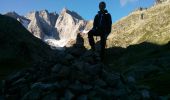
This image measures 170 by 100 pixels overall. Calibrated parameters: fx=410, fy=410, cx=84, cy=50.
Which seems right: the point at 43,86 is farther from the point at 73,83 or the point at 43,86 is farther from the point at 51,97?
the point at 73,83

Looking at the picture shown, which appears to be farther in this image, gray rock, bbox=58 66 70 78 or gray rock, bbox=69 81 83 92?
gray rock, bbox=58 66 70 78

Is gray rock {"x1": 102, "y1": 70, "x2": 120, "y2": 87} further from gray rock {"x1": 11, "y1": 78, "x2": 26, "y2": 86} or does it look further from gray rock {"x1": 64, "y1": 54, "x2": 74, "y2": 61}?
gray rock {"x1": 11, "y1": 78, "x2": 26, "y2": 86}

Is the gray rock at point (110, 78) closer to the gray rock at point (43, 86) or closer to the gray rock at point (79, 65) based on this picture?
the gray rock at point (79, 65)

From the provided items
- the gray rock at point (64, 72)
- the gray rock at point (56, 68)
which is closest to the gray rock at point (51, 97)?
the gray rock at point (64, 72)

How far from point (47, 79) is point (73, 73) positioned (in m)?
2.02

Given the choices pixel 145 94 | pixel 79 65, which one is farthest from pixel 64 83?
pixel 145 94

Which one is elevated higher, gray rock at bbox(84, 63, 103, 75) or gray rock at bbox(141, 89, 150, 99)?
gray rock at bbox(84, 63, 103, 75)

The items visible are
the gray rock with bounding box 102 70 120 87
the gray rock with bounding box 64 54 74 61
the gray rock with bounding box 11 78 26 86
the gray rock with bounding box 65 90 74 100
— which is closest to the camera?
the gray rock with bounding box 65 90 74 100

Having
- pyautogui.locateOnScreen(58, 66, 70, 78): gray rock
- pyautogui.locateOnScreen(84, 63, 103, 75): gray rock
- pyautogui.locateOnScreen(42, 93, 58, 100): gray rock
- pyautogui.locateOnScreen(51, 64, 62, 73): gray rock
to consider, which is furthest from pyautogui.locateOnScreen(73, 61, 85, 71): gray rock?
pyautogui.locateOnScreen(42, 93, 58, 100): gray rock

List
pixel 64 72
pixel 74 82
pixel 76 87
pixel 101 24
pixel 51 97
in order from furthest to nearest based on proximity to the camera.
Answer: pixel 101 24
pixel 64 72
pixel 74 82
pixel 76 87
pixel 51 97

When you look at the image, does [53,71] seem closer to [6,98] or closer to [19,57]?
[6,98]

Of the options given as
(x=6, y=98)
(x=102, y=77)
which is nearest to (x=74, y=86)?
(x=102, y=77)

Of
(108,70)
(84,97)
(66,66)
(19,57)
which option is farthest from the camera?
(19,57)

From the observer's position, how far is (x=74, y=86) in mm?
29438
